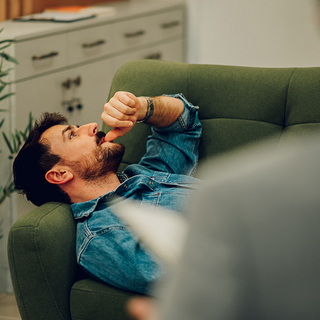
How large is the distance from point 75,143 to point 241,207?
46.3 inches

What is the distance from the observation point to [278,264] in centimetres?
33

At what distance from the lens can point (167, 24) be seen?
11.2 feet

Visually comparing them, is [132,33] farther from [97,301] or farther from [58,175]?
[97,301]

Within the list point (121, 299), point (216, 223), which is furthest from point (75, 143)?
point (216, 223)

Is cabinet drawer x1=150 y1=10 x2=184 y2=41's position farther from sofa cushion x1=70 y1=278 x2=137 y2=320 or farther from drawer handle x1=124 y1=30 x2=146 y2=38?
sofa cushion x1=70 y1=278 x2=137 y2=320

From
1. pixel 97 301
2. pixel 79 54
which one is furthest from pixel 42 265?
pixel 79 54

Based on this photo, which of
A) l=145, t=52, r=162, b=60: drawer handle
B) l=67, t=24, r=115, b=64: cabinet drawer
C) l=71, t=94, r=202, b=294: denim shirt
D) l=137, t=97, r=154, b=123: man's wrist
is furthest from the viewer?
l=145, t=52, r=162, b=60: drawer handle

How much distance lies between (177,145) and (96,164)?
32 cm

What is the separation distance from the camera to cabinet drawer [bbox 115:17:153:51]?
2.93 meters

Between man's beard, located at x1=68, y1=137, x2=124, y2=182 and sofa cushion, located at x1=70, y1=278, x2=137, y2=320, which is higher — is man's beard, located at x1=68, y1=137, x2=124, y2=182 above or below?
above

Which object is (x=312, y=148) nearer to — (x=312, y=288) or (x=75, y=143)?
(x=312, y=288)

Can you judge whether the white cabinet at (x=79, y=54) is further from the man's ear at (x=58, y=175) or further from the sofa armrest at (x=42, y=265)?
the sofa armrest at (x=42, y=265)

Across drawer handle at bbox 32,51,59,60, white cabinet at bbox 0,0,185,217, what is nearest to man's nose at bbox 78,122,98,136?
white cabinet at bbox 0,0,185,217

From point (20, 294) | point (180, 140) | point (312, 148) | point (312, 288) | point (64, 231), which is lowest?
point (20, 294)
